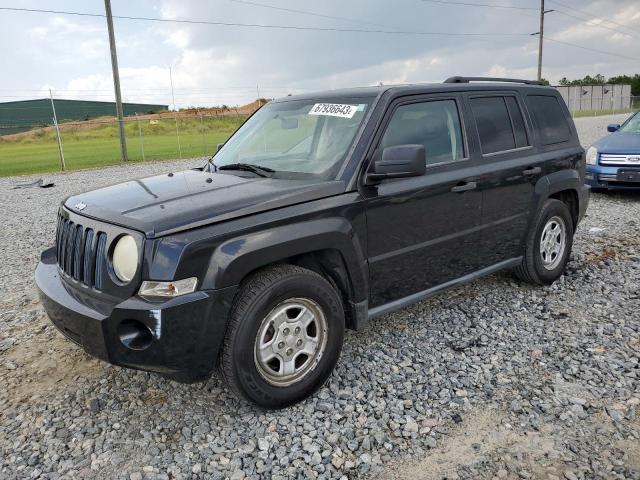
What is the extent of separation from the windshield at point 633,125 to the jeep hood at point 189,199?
9.02 metres

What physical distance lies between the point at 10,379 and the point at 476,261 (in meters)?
3.56

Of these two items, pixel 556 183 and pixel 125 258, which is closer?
pixel 125 258

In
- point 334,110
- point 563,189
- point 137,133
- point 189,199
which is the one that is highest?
point 334,110

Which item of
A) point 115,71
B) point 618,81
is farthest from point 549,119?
point 618,81

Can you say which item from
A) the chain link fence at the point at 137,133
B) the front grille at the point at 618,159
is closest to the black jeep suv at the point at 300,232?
the front grille at the point at 618,159

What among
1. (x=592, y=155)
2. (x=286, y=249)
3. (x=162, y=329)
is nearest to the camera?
(x=162, y=329)

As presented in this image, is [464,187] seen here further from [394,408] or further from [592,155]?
[592,155]

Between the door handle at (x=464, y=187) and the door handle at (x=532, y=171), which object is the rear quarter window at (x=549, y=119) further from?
the door handle at (x=464, y=187)

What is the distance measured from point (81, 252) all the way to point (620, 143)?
30.1 feet

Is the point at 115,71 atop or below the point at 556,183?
atop

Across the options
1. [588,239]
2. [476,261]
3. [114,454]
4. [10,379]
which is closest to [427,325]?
[476,261]

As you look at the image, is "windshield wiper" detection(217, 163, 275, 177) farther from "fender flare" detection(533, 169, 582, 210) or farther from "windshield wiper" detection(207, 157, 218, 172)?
"fender flare" detection(533, 169, 582, 210)

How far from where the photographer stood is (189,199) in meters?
3.10

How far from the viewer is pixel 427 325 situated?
4.34 meters
